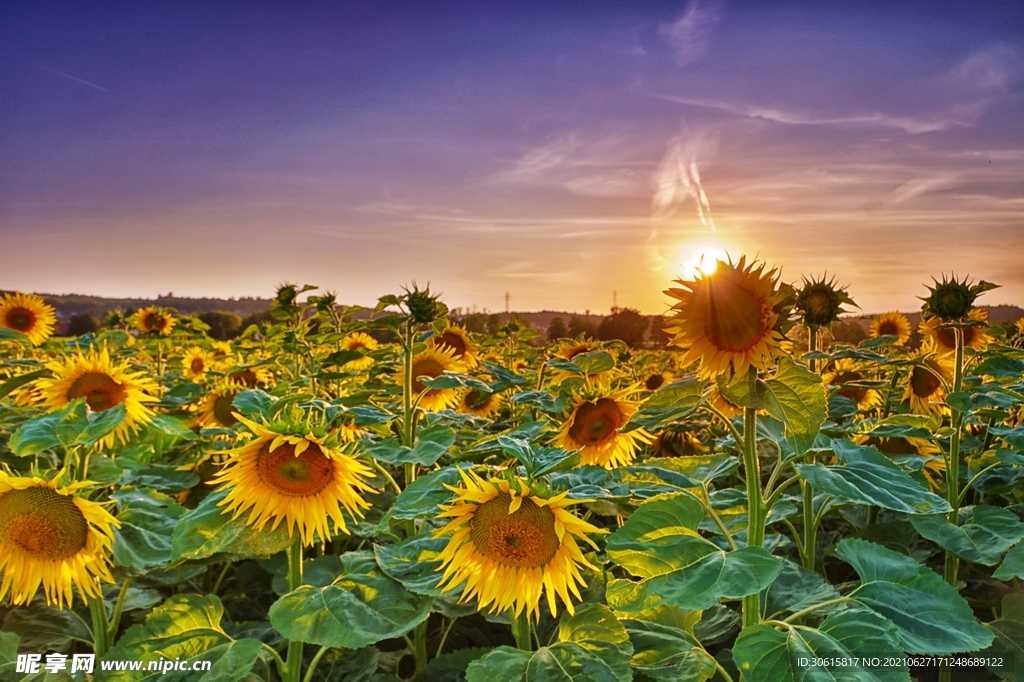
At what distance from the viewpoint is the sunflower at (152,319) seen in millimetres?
7188

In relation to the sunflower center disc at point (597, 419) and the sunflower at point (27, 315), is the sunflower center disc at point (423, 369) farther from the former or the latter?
the sunflower at point (27, 315)

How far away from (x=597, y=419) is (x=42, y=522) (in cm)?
168

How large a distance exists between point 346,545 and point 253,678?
1.07m

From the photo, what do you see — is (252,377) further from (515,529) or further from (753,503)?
(753,503)

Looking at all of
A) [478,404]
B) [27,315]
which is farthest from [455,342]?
[27,315]

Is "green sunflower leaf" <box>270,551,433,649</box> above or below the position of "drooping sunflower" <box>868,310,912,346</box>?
below

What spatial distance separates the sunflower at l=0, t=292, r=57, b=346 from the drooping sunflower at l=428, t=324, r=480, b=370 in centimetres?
437

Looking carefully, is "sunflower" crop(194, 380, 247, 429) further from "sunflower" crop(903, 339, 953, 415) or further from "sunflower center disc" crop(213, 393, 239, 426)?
"sunflower" crop(903, 339, 953, 415)

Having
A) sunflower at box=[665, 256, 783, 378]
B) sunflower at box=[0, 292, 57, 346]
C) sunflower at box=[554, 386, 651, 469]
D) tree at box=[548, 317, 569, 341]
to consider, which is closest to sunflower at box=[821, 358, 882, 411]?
sunflower at box=[554, 386, 651, 469]

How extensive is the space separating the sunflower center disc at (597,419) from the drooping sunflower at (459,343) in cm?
120

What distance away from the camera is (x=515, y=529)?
5.00 feet

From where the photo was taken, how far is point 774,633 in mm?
1307

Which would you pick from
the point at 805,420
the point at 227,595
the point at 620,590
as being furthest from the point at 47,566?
the point at 805,420

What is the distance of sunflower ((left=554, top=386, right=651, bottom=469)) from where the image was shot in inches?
97.7
